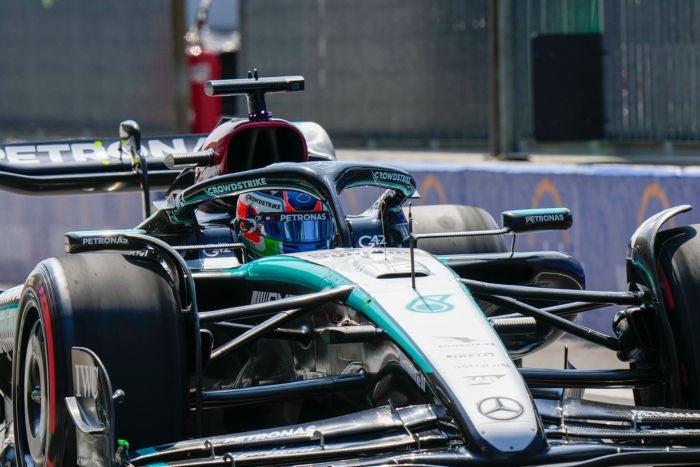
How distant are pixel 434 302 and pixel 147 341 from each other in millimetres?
986

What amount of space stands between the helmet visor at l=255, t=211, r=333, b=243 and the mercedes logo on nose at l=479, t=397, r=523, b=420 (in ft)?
7.29

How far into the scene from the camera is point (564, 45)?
1598cm

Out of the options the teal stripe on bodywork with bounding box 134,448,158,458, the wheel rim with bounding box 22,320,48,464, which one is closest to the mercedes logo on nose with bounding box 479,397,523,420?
the teal stripe on bodywork with bounding box 134,448,158,458

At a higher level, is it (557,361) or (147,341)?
(147,341)

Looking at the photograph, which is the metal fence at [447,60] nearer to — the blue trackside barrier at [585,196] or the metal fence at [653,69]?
the metal fence at [653,69]

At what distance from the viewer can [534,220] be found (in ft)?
21.0

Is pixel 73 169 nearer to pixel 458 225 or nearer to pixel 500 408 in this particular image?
pixel 458 225

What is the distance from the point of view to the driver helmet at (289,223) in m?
6.86

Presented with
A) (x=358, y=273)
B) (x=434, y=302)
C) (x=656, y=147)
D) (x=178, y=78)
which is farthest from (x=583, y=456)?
(x=178, y=78)

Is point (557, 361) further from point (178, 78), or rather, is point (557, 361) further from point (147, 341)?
point (178, 78)

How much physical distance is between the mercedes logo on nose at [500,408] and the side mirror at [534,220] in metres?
1.66

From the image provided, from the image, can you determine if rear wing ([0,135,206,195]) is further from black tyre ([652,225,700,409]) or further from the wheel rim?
black tyre ([652,225,700,409])

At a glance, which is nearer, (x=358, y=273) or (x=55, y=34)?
(x=358, y=273)

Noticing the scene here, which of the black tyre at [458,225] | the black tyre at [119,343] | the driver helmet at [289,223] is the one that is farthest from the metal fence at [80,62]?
the black tyre at [119,343]
